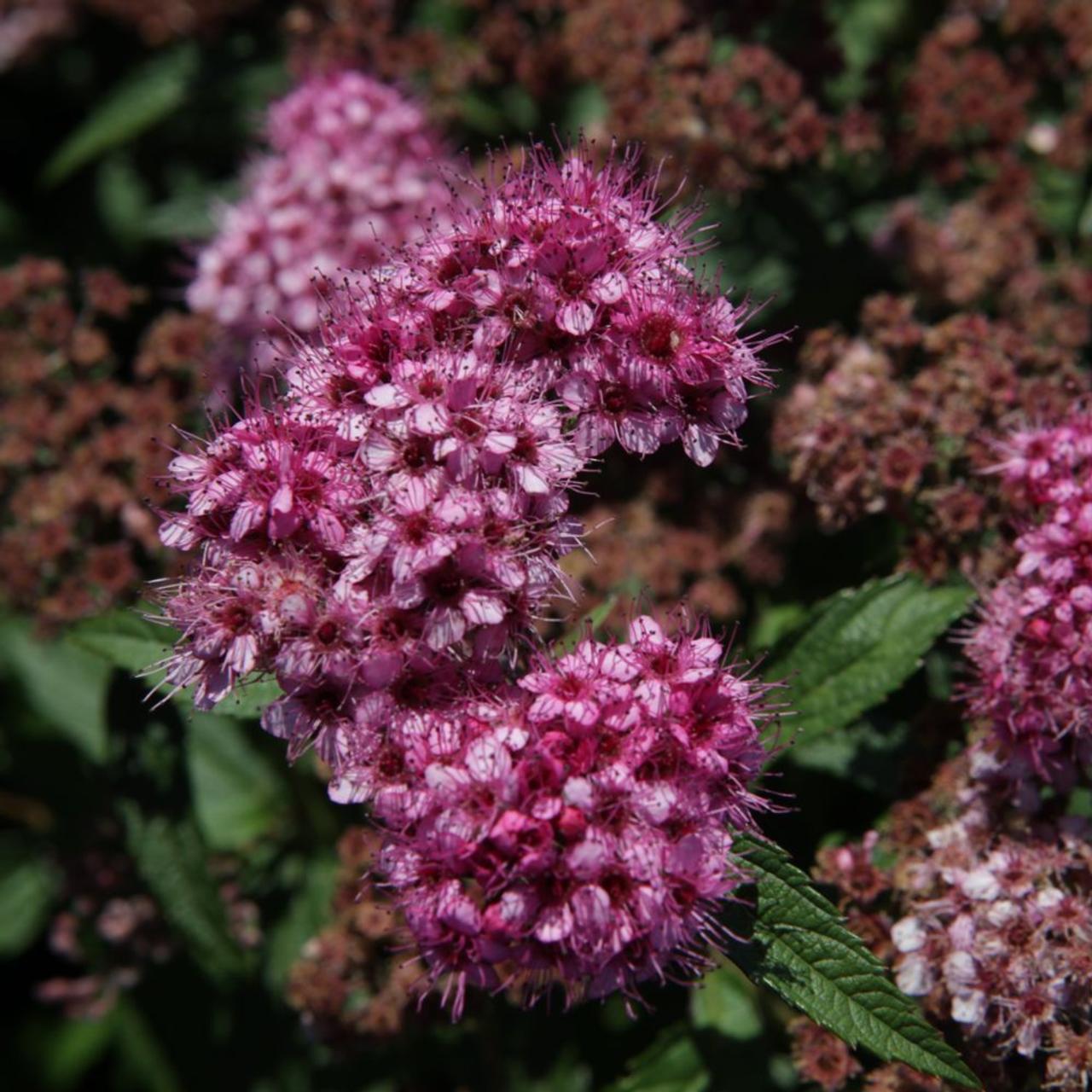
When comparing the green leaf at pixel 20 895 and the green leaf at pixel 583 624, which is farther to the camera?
the green leaf at pixel 20 895

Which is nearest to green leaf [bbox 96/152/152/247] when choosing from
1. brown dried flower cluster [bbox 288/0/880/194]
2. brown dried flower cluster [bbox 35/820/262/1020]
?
brown dried flower cluster [bbox 288/0/880/194]

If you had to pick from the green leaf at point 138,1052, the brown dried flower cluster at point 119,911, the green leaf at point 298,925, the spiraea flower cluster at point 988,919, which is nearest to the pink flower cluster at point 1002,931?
the spiraea flower cluster at point 988,919

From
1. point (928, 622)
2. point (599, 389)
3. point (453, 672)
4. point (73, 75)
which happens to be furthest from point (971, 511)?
point (73, 75)

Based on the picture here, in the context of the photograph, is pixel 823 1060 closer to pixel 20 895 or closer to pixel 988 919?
pixel 988 919

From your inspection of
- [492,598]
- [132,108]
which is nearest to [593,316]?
[492,598]

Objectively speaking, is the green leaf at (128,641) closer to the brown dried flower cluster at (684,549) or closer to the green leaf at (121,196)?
the brown dried flower cluster at (684,549)

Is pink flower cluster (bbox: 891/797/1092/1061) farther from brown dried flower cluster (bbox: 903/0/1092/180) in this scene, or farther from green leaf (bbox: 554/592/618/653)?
brown dried flower cluster (bbox: 903/0/1092/180)
